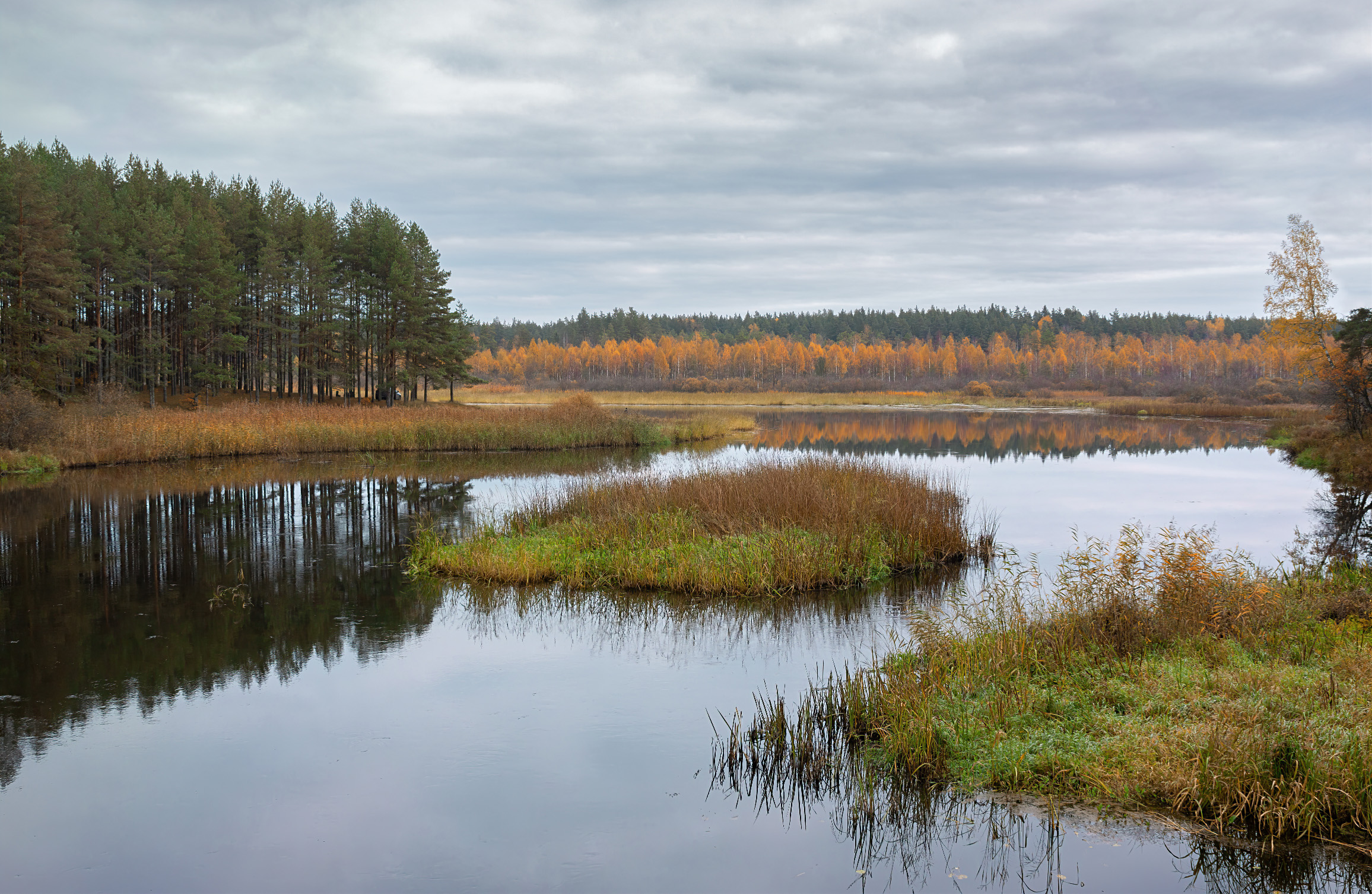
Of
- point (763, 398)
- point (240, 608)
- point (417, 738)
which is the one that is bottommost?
point (417, 738)

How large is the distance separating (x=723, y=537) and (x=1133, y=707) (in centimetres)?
835

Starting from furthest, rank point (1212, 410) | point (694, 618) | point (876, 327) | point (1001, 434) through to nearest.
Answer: point (876, 327) → point (1212, 410) → point (1001, 434) → point (694, 618)

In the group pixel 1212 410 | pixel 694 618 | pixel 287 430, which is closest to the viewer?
pixel 694 618

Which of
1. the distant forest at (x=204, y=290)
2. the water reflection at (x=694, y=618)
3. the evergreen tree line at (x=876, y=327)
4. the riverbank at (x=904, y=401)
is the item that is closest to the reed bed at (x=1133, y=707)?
the water reflection at (x=694, y=618)

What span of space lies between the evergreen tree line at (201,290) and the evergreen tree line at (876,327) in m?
94.1

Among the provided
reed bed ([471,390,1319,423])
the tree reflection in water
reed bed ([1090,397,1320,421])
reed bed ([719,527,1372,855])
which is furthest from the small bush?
reed bed ([1090,397,1320,421])

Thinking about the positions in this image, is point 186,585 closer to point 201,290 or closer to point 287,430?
point 287,430

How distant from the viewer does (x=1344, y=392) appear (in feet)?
116

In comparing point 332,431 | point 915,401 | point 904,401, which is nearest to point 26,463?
point 332,431

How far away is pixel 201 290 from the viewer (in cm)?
4631

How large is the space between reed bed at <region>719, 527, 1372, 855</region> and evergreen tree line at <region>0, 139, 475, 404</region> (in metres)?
40.9

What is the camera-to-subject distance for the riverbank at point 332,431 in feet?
97.9

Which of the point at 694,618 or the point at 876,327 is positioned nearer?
the point at 694,618

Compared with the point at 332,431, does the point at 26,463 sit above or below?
below
